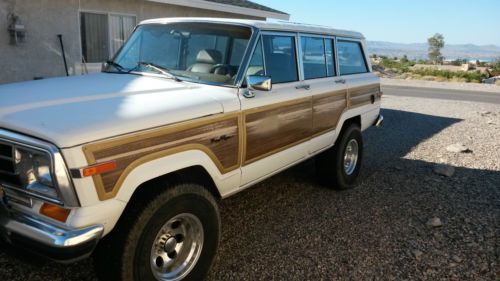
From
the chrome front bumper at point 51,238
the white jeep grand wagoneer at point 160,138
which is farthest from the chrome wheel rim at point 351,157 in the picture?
the chrome front bumper at point 51,238

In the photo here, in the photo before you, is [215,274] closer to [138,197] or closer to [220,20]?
[138,197]

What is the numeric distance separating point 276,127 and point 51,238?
85.0 inches

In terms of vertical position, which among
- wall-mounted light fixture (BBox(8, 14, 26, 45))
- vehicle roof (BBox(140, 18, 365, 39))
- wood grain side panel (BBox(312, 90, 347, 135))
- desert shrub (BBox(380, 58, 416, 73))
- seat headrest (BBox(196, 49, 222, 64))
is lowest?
wood grain side panel (BBox(312, 90, 347, 135))

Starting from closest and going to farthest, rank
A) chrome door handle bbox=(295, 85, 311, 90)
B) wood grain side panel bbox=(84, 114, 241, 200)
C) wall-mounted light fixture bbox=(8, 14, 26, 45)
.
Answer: wood grain side panel bbox=(84, 114, 241, 200) < chrome door handle bbox=(295, 85, 311, 90) < wall-mounted light fixture bbox=(8, 14, 26, 45)

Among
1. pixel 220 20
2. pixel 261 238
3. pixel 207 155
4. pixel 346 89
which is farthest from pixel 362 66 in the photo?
pixel 207 155

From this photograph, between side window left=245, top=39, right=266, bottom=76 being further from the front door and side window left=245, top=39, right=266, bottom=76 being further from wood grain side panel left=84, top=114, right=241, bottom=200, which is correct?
wood grain side panel left=84, top=114, right=241, bottom=200

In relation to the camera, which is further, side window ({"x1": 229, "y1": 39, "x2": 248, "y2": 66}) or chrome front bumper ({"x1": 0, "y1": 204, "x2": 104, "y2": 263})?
side window ({"x1": 229, "y1": 39, "x2": 248, "y2": 66})

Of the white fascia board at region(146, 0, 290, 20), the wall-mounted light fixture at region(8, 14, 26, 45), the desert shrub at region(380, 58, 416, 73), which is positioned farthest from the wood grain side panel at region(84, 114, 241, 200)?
the desert shrub at region(380, 58, 416, 73)

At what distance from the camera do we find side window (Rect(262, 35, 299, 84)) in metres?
3.97

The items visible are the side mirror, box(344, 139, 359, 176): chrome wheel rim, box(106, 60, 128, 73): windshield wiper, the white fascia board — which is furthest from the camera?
the white fascia board

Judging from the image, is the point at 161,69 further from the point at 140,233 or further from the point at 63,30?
the point at 63,30

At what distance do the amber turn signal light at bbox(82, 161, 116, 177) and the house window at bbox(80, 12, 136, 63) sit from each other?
756 cm

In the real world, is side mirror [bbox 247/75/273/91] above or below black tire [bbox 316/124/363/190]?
above

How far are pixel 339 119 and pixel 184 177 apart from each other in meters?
2.68
